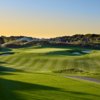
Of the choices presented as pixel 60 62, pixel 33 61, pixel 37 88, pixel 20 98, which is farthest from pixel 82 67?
pixel 20 98

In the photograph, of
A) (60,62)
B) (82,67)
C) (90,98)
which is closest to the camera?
(90,98)

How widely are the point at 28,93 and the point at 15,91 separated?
2.96 ft

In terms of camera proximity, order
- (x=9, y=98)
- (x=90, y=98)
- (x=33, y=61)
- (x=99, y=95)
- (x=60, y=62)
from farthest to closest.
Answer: (x=33, y=61) → (x=60, y=62) → (x=99, y=95) → (x=90, y=98) → (x=9, y=98)

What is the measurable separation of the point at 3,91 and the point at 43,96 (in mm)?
2402

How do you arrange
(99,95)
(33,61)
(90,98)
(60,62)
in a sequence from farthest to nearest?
(33,61) → (60,62) → (99,95) → (90,98)

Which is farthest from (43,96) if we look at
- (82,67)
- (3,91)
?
(82,67)

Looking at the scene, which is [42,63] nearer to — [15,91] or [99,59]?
[99,59]

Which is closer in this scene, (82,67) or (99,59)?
(82,67)

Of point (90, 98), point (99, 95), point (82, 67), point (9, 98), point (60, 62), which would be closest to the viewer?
point (9, 98)

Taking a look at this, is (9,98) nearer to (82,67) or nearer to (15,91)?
(15,91)

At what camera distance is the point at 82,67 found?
51.2 metres

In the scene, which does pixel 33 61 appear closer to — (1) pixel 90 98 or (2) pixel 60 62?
(2) pixel 60 62

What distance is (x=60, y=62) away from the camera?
56.8m

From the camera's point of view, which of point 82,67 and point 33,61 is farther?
point 33,61
